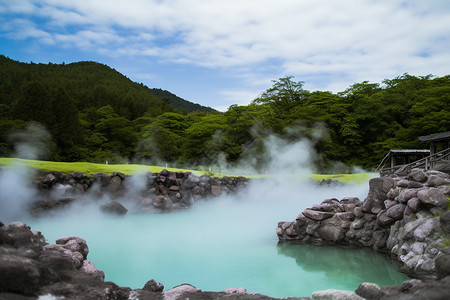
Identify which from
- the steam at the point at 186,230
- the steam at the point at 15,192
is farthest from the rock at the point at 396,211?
the steam at the point at 15,192

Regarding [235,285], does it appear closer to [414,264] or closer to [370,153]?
[414,264]

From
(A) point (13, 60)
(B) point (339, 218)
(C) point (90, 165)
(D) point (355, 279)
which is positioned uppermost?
(A) point (13, 60)

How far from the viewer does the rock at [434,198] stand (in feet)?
18.3

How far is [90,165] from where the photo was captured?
1262 centimetres

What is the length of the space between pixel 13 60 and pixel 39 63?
340cm

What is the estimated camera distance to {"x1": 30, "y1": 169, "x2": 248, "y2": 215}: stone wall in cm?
1000

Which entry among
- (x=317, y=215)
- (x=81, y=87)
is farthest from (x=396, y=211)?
(x=81, y=87)

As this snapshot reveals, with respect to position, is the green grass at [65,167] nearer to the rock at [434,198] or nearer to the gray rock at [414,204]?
the gray rock at [414,204]

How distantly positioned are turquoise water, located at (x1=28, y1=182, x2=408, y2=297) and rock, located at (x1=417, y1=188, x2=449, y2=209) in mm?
1257

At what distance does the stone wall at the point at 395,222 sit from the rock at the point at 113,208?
200 inches

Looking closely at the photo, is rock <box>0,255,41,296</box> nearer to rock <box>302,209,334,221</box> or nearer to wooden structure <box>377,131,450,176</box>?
rock <box>302,209,334,221</box>

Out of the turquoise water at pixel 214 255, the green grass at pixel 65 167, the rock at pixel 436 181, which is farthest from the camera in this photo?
the green grass at pixel 65 167

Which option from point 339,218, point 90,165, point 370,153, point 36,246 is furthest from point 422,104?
point 36,246

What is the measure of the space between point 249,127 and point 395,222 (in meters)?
17.7
